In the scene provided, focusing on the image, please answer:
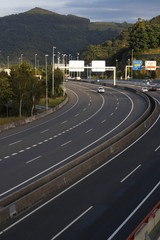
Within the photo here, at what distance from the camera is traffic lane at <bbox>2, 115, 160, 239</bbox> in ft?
70.1

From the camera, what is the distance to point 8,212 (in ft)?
74.9

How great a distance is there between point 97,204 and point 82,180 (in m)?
5.50

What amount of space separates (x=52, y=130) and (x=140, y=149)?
52.1 ft

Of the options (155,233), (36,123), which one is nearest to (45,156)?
(155,233)

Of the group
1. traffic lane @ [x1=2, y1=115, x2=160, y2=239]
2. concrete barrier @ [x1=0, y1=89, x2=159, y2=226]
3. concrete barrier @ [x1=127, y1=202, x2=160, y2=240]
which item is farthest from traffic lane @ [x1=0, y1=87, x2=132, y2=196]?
concrete barrier @ [x1=127, y1=202, x2=160, y2=240]

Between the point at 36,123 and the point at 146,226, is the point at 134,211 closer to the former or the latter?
the point at 146,226

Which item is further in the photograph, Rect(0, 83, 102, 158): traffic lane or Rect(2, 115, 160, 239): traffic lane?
Rect(0, 83, 102, 158): traffic lane

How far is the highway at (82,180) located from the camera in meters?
21.8

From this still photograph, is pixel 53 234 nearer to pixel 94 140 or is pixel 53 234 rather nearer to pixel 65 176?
pixel 65 176

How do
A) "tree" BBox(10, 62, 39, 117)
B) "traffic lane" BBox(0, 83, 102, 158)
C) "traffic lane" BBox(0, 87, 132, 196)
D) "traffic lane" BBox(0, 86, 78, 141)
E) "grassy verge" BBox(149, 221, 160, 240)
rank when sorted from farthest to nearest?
"tree" BBox(10, 62, 39, 117), "traffic lane" BBox(0, 86, 78, 141), "traffic lane" BBox(0, 83, 102, 158), "traffic lane" BBox(0, 87, 132, 196), "grassy verge" BBox(149, 221, 160, 240)

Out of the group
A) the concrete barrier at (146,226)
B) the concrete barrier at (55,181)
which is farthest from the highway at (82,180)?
the concrete barrier at (146,226)

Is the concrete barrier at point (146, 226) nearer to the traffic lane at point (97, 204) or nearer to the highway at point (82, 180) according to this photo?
the highway at point (82, 180)

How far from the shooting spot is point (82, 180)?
102 feet

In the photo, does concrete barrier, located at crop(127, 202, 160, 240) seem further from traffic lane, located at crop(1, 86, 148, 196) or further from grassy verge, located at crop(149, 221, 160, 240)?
traffic lane, located at crop(1, 86, 148, 196)
